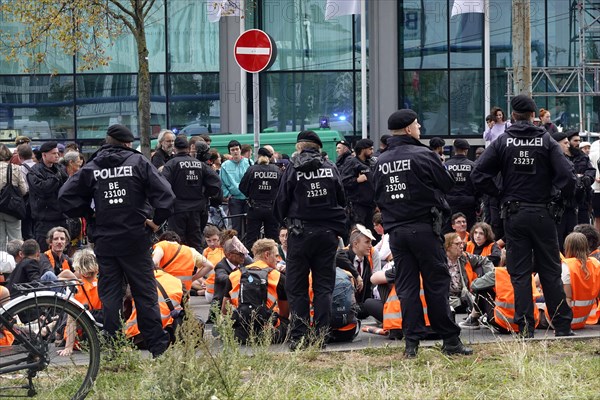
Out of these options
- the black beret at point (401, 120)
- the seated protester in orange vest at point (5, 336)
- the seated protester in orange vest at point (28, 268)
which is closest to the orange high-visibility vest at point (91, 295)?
the seated protester in orange vest at point (28, 268)

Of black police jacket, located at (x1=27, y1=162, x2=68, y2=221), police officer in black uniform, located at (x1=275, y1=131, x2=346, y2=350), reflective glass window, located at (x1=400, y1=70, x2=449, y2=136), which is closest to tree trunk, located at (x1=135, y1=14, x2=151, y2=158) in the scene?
black police jacket, located at (x1=27, y1=162, x2=68, y2=221)

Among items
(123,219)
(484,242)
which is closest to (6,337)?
(123,219)

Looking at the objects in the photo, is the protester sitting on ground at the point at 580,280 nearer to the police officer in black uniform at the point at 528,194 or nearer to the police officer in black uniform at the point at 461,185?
the police officer in black uniform at the point at 528,194

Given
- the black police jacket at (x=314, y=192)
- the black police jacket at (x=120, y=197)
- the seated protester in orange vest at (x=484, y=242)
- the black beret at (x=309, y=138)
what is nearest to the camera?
the black police jacket at (x=120, y=197)

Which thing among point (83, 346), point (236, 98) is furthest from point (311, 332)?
point (236, 98)

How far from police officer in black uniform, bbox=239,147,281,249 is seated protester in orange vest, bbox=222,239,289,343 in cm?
476

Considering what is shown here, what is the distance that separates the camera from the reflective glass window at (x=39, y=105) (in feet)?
101

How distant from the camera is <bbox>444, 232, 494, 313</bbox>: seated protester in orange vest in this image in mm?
11617

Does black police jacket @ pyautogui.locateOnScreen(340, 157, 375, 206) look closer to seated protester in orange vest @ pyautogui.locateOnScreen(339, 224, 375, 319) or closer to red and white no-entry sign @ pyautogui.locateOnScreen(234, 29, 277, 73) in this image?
red and white no-entry sign @ pyautogui.locateOnScreen(234, 29, 277, 73)

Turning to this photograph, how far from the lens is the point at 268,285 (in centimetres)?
1075

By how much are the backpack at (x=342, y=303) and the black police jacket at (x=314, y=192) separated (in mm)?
727

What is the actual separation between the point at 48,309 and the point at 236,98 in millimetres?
23536

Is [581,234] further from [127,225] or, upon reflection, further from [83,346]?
[83,346]

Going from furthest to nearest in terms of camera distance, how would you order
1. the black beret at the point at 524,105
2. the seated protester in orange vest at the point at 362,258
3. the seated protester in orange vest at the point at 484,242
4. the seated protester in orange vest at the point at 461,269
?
the seated protester in orange vest at the point at 484,242, the seated protester in orange vest at the point at 362,258, the seated protester in orange vest at the point at 461,269, the black beret at the point at 524,105
